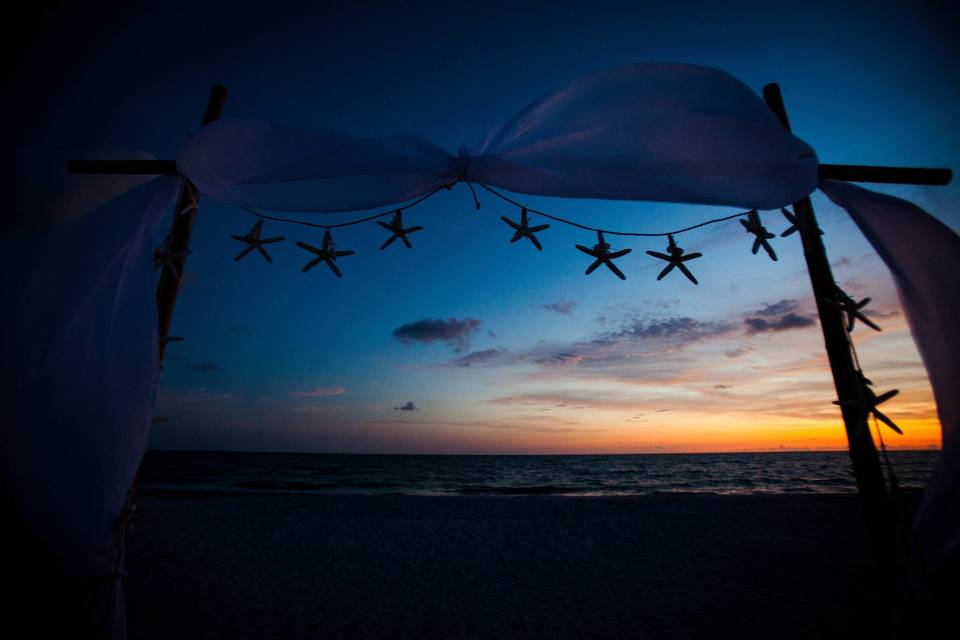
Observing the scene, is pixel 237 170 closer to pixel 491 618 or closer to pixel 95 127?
pixel 95 127

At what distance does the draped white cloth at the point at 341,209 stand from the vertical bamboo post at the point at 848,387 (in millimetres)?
205

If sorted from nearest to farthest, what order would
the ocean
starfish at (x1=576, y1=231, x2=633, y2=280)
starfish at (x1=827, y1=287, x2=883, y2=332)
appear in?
starfish at (x1=827, y1=287, x2=883, y2=332) → starfish at (x1=576, y1=231, x2=633, y2=280) → the ocean

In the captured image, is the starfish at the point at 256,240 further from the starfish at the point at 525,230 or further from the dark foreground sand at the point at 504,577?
the dark foreground sand at the point at 504,577

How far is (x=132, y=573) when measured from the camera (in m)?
4.71

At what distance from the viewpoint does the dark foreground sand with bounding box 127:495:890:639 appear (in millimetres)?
3447

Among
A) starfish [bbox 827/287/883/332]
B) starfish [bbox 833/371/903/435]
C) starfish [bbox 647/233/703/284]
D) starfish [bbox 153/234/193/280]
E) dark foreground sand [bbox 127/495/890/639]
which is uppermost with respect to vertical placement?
starfish [bbox 647/233/703/284]

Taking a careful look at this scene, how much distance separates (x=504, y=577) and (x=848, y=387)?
409 cm

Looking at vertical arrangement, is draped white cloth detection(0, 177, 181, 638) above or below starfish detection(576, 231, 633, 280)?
below

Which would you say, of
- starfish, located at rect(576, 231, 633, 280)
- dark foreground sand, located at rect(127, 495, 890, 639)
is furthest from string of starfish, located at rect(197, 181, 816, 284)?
dark foreground sand, located at rect(127, 495, 890, 639)

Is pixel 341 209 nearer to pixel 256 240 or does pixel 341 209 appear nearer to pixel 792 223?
pixel 256 240

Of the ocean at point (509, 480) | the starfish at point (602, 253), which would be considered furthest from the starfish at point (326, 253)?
the ocean at point (509, 480)

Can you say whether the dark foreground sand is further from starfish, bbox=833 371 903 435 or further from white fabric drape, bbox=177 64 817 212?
white fabric drape, bbox=177 64 817 212

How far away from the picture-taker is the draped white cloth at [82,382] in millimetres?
1623

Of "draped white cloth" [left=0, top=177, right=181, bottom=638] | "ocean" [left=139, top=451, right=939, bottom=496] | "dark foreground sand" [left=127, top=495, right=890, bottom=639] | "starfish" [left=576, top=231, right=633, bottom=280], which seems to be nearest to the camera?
"draped white cloth" [left=0, top=177, right=181, bottom=638]
